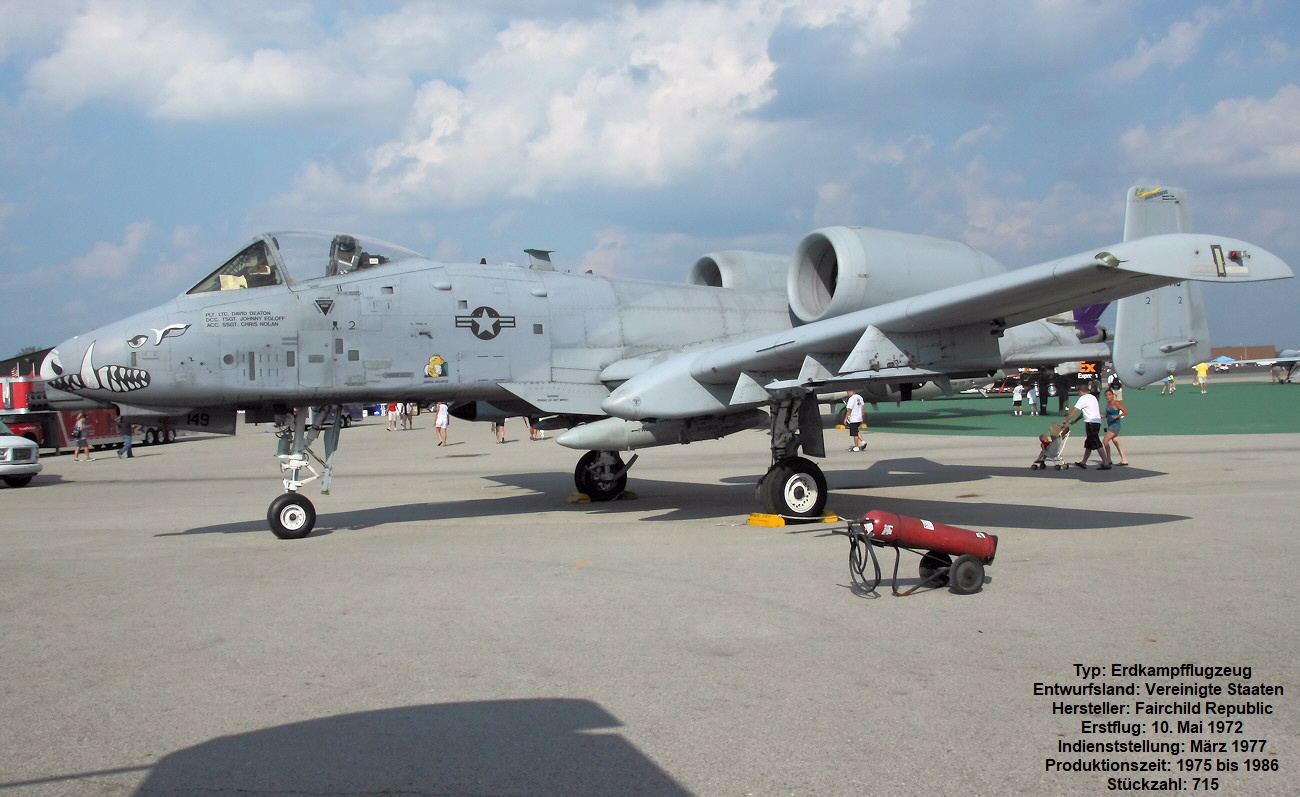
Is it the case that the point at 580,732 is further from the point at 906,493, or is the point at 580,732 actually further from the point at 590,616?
the point at 906,493

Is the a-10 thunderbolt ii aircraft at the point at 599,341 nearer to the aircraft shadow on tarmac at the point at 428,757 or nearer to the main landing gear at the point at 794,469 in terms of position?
the main landing gear at the point at 794,469

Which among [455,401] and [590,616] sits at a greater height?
[455,401]

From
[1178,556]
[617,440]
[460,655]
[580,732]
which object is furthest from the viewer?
[617,440]

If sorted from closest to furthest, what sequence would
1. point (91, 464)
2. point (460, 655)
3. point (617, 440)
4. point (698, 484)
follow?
point (460, 655) → point (617, 440) → point (698, 484) → point (91, 464)

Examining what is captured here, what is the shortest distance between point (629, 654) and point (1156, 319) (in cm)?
931

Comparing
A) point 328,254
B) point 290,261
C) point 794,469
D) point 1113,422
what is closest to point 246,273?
point 290,261

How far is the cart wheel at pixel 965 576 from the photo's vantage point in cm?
664

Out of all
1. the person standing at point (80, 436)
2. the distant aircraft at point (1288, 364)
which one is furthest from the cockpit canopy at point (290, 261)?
the distant aircraft at point (1288, 364)

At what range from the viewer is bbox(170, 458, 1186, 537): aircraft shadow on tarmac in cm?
1040

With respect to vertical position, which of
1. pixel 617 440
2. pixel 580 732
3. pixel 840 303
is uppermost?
pixel 840 303

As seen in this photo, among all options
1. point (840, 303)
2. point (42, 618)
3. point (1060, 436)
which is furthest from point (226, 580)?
point (1060, 436)

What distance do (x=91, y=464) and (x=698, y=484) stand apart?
20849mm

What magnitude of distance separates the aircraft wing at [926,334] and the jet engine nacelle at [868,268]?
120 cm

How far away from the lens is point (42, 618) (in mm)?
6805
